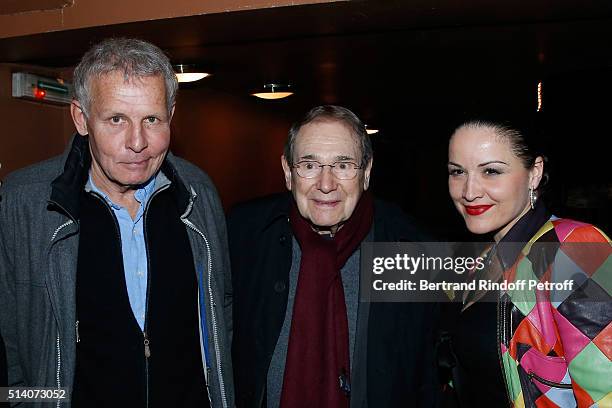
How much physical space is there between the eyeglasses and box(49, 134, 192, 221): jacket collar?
436 mm

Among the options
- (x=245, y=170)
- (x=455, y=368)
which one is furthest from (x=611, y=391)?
(x=245, y=170)

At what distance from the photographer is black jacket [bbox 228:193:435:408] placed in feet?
6.81

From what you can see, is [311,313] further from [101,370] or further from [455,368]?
[101,370]

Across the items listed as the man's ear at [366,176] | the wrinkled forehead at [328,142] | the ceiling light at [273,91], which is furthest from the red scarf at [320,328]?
the ceiling light at [273,91]

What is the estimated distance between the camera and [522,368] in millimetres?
1755

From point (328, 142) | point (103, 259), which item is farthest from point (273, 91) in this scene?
point (103, 259)

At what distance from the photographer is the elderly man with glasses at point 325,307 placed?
2070mm

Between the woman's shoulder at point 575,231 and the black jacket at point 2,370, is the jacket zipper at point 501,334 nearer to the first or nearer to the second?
the woman's shoulder at point 575,231

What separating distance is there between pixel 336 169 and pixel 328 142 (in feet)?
0.34

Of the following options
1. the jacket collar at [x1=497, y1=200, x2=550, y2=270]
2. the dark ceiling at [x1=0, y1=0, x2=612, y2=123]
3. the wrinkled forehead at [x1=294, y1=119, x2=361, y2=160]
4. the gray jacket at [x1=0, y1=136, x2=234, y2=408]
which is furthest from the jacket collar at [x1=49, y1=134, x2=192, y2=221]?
the dark ceiling at [x1=0, y1=0, x2=612, y2=123]

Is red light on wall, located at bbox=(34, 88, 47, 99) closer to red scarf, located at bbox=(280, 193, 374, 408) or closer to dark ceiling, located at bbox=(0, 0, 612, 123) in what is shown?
dark ceiling, located at bbox=(0, 0, 612, 123)

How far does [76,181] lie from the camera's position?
1.86 m

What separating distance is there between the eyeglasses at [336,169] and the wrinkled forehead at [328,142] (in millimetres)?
23

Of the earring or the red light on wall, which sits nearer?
the earring
